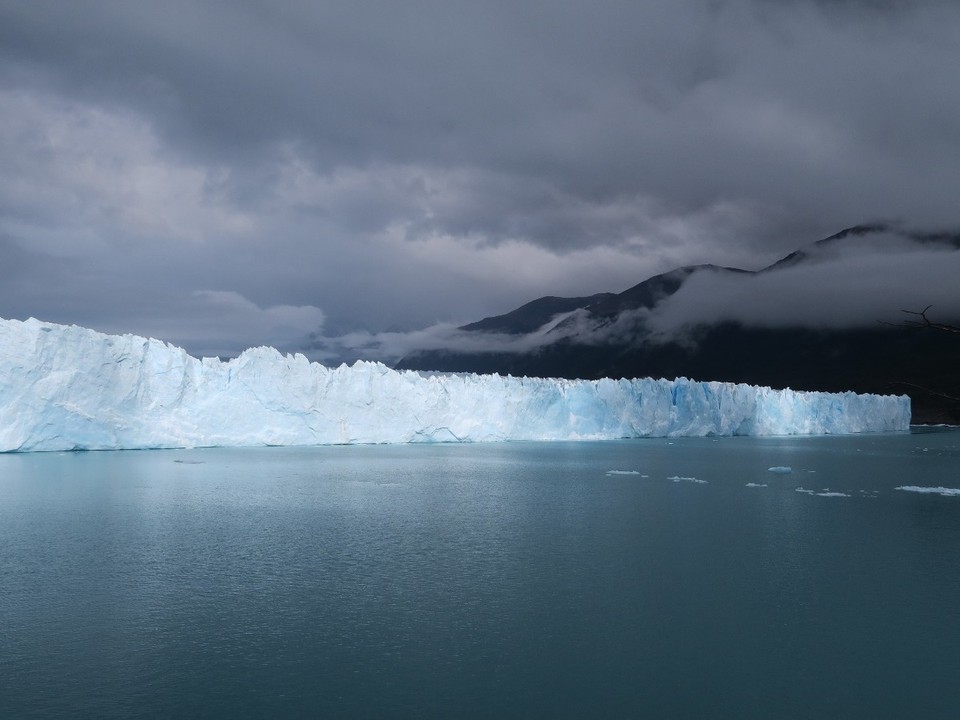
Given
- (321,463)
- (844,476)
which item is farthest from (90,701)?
(844,476)

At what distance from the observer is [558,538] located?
41.9ft

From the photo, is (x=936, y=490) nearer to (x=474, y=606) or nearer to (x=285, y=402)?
(x=474, y=606)

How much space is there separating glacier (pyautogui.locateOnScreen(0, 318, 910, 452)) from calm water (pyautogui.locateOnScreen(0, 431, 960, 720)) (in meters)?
10.8

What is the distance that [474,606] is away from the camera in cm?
848

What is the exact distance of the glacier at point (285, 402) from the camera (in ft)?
88.1

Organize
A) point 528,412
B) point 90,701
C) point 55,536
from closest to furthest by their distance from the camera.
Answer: point 90,701
point 55,536
point 528,412

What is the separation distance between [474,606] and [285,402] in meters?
27.0

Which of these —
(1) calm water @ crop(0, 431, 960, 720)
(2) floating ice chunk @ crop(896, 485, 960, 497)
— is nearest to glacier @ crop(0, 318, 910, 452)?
(1) calm water @ crop(0, 431, 960, 720)

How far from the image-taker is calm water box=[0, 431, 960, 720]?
6.07 m

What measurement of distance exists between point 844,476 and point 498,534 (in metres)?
17.0

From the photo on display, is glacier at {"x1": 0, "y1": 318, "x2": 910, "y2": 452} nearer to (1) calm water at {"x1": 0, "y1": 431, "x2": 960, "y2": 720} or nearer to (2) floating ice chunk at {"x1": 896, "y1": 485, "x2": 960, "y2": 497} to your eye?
(1) calm water at {"x1": 0, "y1": 431, "x2": 960, "y2": 720}

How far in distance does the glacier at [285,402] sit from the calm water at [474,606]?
1081 centimetres

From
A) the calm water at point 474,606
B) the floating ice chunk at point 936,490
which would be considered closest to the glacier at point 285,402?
the calm water at point 474,606

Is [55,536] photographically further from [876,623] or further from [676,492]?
[676,492]
